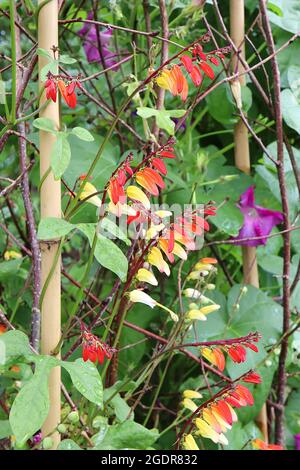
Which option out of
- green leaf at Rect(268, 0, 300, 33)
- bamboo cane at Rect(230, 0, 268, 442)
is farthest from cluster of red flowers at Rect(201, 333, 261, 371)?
green leaf at Rect(268, 0, 300, 33)

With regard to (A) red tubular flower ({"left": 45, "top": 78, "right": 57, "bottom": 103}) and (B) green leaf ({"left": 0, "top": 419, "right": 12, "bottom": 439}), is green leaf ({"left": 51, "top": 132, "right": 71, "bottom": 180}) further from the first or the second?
(B) green leaf ({"left": 0, "top": 419, "right": 12, "bottom": 439})

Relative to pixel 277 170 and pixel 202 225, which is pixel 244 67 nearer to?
Answer: pixel 277 170

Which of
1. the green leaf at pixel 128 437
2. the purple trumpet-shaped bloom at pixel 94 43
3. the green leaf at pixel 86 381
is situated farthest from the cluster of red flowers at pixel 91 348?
the purple trumpet-shaped bloom at pixel 94 43

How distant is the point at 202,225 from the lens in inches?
28.4

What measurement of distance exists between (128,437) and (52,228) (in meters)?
0.27

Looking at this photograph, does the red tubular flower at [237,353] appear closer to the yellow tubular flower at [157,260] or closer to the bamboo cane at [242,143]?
the yellow tubular flower at [157,260]

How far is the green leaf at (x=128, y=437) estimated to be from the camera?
28.6 inches

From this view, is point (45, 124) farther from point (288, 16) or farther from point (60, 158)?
point (288, 16)

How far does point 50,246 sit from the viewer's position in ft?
2.39

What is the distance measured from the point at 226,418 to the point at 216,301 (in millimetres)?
432

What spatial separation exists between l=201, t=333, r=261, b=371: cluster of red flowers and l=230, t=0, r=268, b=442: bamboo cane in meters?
0.42

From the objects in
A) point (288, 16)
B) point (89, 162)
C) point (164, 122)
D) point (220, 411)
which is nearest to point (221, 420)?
point (220, 411)

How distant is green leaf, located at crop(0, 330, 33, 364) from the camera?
66 centimetres

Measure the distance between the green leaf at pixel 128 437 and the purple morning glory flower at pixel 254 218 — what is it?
51 centimetres
